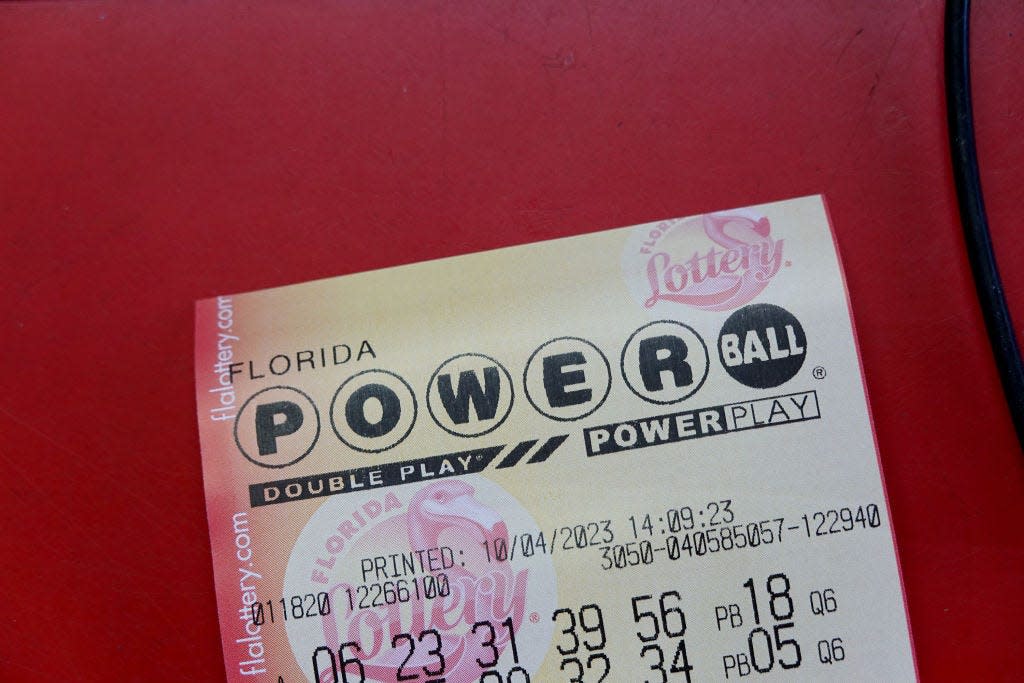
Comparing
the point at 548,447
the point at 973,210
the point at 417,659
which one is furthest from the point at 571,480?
the point at 973,210

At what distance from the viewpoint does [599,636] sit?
442mm

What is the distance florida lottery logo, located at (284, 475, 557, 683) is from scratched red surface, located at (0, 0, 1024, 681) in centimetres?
7

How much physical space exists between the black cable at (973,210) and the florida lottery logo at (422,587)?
266mm

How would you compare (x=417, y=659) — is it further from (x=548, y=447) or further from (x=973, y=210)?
(x=973, y=210)

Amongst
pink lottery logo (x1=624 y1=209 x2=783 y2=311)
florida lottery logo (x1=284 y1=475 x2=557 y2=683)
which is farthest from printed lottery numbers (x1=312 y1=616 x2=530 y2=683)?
pink lottery logo (x1=624 y1=209 x2=783 y2=311)

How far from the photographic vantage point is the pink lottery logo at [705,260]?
18.0 inches

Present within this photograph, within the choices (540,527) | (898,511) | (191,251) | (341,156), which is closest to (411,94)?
(341,156)

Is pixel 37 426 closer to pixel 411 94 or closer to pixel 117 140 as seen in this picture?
pixel 117 140

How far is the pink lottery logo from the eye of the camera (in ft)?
1.50

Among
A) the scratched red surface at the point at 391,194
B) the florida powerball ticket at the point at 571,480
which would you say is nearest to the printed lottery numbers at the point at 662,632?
the florida powerball ticket at the point at 571,480

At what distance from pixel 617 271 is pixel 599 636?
0.65ft

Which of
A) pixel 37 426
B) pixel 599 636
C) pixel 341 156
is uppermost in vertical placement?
pixel 341 156

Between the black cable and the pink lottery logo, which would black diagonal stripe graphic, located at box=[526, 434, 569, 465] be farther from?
the black cable

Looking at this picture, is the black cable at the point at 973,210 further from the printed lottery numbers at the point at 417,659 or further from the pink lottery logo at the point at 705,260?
Answer: the printed lottery numbers at the point at 417,659
